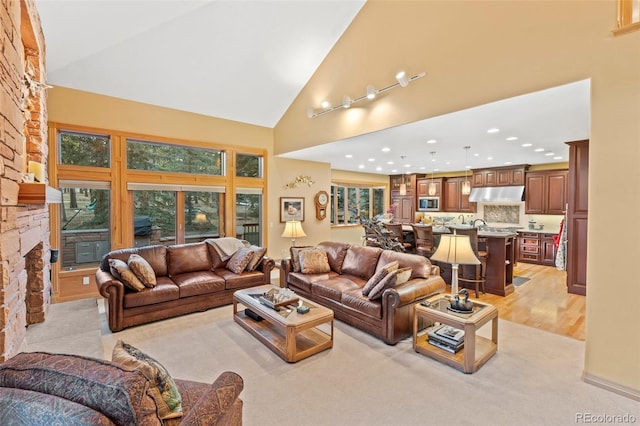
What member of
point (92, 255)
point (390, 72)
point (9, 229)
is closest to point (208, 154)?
point (92, 255)

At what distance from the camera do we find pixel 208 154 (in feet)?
19.5

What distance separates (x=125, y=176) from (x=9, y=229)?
3.35m

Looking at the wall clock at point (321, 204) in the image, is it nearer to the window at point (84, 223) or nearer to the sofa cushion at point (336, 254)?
the sofa cushion at point (336, 254)

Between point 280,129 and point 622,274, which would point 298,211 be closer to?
point 280,129

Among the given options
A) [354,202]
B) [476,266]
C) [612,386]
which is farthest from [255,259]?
[354,202]

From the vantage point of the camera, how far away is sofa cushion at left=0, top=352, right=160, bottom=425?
1.02 metres

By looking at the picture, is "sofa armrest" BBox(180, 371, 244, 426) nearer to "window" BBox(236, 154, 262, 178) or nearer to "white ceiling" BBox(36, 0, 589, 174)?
"white ceiling" BBox(36, 0, 589, 174)

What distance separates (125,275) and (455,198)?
8583 mm

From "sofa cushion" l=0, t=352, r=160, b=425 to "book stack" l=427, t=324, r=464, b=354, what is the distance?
108 inches

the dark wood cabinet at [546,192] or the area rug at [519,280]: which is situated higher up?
the dark wood cabinet at [546,192]

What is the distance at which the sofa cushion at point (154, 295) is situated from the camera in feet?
12.1

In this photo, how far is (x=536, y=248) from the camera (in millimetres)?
7379

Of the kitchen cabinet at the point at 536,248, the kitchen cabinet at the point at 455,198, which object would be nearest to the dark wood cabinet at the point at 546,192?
the kitchen cabinet at the point at 536,248

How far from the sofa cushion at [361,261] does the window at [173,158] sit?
3179 millimetres
